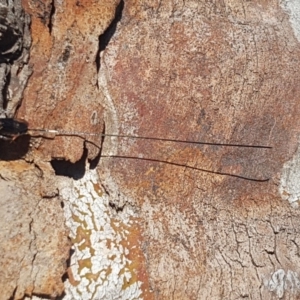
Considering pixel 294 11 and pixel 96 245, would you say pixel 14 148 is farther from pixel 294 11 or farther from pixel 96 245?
pixel 294 11

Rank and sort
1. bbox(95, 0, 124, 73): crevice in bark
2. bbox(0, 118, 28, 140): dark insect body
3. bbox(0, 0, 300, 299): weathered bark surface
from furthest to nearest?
bbox(95, 0, 124, 73): crevice in bark → bbox(0, 0, 300, 299): weathered bark surface → bbox(0, 118, 28, 140): dark insect body

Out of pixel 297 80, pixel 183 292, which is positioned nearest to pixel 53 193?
pixel 183 292

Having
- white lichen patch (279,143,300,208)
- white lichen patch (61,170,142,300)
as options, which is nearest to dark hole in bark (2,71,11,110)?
white lichen patch (61,170,142,300)

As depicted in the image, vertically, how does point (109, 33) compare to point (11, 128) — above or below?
above

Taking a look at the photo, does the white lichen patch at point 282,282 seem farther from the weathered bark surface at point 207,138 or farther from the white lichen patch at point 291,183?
the white lichen patch at point 291,183

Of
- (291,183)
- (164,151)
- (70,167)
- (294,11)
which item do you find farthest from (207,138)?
(294,11)

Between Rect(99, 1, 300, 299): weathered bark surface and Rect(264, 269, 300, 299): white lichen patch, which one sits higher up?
Rect(99, 1, 300, 299): weathered bark surface

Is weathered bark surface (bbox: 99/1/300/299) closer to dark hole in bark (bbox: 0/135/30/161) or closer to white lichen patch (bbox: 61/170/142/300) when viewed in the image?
white lichen patch (bbox: 61/170/142/300)
